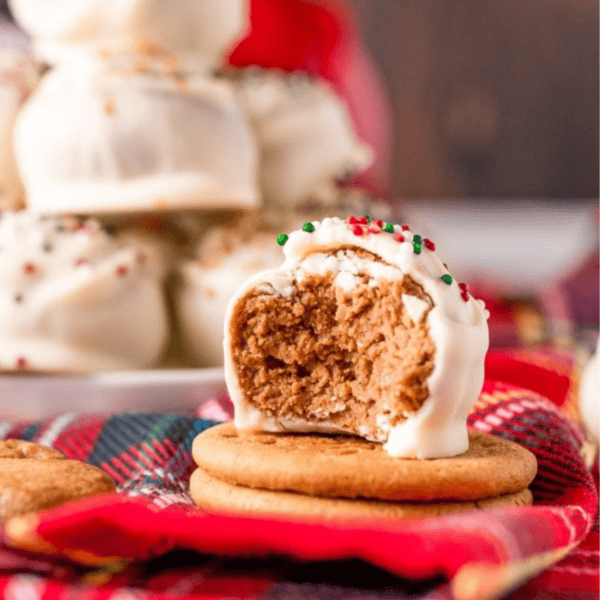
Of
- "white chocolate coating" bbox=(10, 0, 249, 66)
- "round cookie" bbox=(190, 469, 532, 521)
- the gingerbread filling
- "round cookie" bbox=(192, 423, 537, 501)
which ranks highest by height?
"white chocolate coating" bbox=(10, 0, 249, 66)

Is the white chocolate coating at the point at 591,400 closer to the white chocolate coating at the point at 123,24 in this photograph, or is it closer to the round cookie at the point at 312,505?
the round cookie at the point at 312,505

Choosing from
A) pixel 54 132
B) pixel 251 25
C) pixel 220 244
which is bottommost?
pixel 220 244

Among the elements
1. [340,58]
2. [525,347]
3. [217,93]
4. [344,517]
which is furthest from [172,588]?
[340,58]

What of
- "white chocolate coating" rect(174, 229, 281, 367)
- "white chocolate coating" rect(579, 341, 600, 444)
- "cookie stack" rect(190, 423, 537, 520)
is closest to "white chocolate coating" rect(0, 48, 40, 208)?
"white chocolate coating" rect(174, 229, 281, 367)

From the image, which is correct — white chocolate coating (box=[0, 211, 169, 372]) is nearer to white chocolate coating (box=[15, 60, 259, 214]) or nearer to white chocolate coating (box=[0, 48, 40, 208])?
white chocolate coating (box=[15, 60, 259, 214])

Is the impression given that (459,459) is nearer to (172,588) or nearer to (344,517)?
(344,517)

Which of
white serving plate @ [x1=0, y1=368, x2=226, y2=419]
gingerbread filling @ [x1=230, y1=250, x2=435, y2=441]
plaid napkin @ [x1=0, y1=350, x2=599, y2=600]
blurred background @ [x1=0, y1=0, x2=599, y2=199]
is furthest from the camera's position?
blurred background @ [x1=0, y1=0, x2=599, y2=199]
